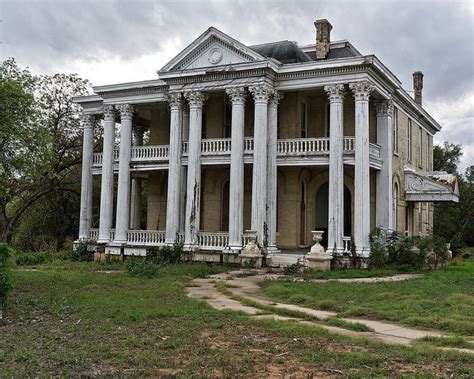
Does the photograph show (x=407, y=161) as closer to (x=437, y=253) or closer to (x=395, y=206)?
(x=395, y=206)

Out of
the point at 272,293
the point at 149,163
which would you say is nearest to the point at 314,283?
the point at 272,293

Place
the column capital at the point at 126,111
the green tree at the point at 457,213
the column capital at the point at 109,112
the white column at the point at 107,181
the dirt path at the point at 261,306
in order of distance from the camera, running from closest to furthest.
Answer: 1. the dirt path at the point at 261,306
2. the white column at the point at 107,181
3. the column capital at the point at 126,111
4. the column capital at the point at 109,112
5. the green tree at the point at 457,213

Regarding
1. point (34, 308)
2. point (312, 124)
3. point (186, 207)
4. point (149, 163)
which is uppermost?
point (312, 124)

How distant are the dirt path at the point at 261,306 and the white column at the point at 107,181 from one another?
31.0 feet

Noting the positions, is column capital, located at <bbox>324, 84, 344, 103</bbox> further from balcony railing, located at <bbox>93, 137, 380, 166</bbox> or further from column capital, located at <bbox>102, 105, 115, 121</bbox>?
column capital, located at <bbox>102, 105, 115, 121</bbox>

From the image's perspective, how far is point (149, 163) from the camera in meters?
25.8

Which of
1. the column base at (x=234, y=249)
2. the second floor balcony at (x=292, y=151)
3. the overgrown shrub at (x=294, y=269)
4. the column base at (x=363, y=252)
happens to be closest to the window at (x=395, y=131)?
the second floor balcony at (x=292, y=151)

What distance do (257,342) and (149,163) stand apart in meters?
18.7

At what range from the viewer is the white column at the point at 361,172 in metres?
20.6

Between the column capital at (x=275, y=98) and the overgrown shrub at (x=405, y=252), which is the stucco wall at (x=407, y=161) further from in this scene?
the column capital at (x=275, y=98)

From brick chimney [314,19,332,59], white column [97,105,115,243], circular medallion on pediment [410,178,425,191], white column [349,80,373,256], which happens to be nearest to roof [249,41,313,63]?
brick chimney [314,19,332,59]

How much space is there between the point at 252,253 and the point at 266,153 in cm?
432

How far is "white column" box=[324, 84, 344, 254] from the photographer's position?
20.8m

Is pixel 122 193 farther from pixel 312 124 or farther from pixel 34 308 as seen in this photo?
pixel 34 308
